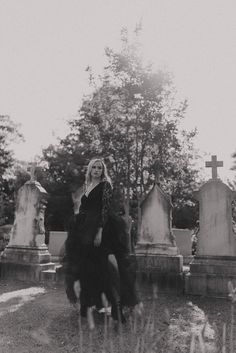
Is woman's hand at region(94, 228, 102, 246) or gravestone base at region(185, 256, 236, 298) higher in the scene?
woman's hand at region(94, 228, 102, 246)

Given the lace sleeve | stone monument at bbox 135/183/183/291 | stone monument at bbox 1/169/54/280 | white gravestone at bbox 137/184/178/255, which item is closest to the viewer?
the lace sleeve

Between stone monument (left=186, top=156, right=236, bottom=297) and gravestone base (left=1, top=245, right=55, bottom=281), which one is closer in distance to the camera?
stone monument (left=186, top=156, right=236, bottom=297)

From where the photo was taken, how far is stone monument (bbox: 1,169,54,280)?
26.9 feet

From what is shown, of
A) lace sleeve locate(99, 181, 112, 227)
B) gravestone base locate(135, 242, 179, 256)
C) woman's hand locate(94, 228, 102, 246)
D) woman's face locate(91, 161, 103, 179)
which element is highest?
woman's face locate(91, 161, 103, 179)

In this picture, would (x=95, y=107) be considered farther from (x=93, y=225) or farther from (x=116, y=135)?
(x=93, y=225)

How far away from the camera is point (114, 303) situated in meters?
4.04

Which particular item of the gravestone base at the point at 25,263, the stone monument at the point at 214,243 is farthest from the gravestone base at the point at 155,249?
the gravestone base at the point at 25,263

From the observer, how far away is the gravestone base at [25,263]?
26.6 ft

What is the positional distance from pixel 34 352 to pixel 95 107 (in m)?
9.03

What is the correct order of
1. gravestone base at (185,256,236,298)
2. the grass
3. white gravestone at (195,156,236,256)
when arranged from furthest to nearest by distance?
white gravestone at (195,156,236,256), gravestone base at (185,256,236,298), the grass

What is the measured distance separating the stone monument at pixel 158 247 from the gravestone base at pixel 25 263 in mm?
2571

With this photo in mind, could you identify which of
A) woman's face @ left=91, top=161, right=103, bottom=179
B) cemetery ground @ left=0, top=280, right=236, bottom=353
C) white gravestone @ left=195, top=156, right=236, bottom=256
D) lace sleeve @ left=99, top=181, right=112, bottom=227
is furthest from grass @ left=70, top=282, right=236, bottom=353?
white gravestone @ left=195, top=156, right=236, bottom=256

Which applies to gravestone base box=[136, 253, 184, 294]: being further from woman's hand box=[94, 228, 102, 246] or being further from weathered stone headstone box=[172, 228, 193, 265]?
weathered stone headstone box=[172, 228, 193, 265]

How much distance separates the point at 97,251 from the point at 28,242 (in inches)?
190
